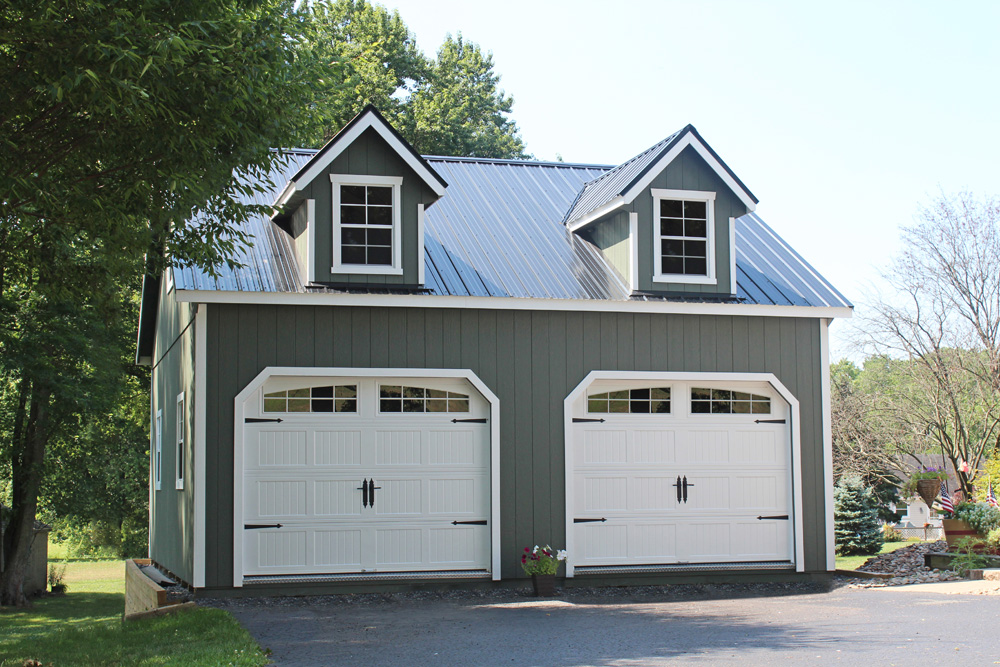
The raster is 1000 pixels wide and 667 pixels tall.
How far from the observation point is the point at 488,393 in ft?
40.2

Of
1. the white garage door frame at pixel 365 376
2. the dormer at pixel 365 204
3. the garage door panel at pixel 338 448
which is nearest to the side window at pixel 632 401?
the white garage door frame at pixel 365 376

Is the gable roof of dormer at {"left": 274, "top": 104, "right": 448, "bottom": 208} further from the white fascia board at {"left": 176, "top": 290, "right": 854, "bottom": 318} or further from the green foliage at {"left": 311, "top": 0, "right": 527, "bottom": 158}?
the green foliage at {"left": 311, "top": 0, "right": 527, "bottom": 158}

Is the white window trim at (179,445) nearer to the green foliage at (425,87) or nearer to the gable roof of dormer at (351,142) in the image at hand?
the gable roof of dormer at (351,142)

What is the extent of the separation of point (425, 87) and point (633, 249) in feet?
80.7

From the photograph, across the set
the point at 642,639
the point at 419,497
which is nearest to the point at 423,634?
the point at 642,639

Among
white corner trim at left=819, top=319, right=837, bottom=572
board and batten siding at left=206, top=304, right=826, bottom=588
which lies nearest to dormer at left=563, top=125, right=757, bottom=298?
board and batten siding at left=206, top=304, right=826, bottom=588

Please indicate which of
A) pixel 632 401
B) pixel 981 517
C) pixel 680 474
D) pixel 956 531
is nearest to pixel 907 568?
pixel 956 531

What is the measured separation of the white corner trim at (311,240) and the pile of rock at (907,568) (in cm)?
806

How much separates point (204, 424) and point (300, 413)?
1.14 m

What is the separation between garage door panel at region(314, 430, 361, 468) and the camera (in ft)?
39.2

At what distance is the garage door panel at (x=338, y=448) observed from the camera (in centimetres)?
1195

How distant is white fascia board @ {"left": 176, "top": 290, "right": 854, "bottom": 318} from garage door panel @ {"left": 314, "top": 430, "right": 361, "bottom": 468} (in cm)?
160

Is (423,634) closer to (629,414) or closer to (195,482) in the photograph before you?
(195,482)

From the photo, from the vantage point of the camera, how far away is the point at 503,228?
1434cm
